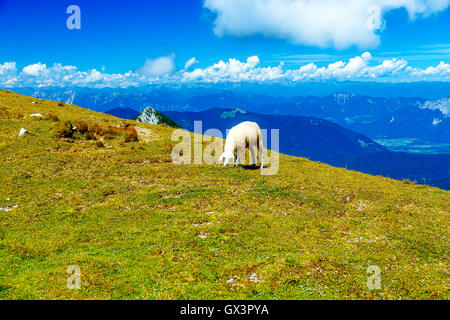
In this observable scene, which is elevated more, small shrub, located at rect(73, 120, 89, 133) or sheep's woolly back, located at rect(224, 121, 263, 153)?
small shrub, located at rect(73, 120, 89, 133)

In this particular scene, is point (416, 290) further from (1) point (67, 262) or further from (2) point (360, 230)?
(1) point (67, 262)

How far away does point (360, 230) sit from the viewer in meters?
14.2

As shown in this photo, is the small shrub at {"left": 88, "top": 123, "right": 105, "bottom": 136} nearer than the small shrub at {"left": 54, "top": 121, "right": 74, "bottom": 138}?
No

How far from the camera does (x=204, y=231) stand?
13.6 metres

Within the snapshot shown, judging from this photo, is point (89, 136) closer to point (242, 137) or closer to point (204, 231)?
point (242, 137)

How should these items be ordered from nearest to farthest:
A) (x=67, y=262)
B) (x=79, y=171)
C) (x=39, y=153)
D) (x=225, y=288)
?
1. (x=225, y=288)
2. (x=67, y=262)
3. (x=79, y=171)
4. (x=39, y=153)

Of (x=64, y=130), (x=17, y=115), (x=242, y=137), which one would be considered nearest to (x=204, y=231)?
(x=242, y=137)

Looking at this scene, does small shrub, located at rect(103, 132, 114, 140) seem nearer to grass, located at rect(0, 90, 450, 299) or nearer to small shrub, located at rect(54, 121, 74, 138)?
small shrub, located at rect(54, 121, 74, 138)

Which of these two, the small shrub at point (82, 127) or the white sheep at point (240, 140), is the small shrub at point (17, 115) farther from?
the white sheep at point (240, 140)

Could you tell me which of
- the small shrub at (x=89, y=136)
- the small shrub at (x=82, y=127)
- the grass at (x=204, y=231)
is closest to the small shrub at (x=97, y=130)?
the small shrub at (x=82, y=127)

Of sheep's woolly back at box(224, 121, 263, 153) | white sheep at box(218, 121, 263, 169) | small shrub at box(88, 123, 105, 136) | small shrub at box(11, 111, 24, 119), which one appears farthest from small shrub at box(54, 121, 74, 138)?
sheep's woolly back at box(224, 121, 263, 153)

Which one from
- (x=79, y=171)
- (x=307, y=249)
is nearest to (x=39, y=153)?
(x=79, y=171)

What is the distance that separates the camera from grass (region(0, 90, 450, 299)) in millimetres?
9500
